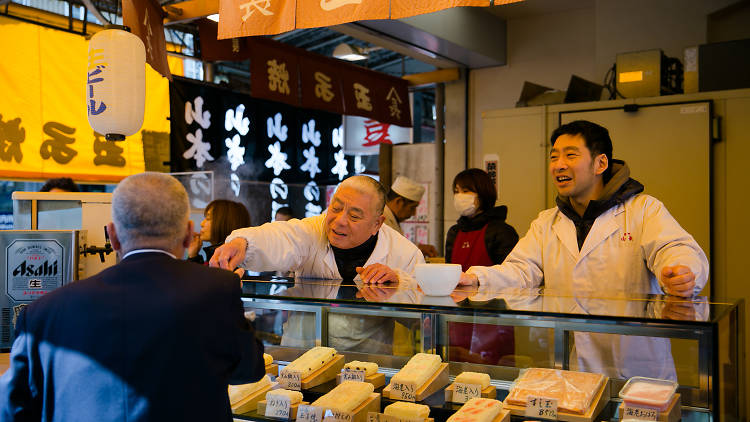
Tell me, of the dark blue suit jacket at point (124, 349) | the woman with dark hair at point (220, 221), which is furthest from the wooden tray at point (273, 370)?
the woman with dark hair at point (220, 221)

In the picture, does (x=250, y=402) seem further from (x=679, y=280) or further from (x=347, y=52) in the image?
(x=347, y=52)

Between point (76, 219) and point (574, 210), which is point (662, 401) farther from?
point (76, 219)

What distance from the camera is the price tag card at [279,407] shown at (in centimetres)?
201

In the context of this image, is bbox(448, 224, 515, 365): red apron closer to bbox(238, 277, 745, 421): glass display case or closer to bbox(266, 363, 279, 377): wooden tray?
bbox(238, 277, 745, 421): glass display case

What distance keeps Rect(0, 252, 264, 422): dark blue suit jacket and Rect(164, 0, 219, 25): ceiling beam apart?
15.8 ft

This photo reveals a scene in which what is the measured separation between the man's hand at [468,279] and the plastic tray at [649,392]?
748 millimetres

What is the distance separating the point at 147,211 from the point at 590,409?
1376 mm

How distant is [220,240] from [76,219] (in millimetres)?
1094

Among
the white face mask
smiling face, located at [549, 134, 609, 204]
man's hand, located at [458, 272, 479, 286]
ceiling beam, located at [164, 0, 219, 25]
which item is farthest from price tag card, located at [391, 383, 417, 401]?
ceiling beam, located at [164, 0, 219, 25]

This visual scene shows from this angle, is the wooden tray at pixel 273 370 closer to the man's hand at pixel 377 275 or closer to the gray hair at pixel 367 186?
the man's hand at pixel 377 275

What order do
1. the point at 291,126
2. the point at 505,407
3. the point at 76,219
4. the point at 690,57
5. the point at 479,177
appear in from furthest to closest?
the point at 291,126 → the point at 690,57 → the point at 76,219 → the point at 479,177 → the point at 505,407

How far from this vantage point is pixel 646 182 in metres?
5.38

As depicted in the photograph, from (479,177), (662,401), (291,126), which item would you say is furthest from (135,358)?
(291,126)

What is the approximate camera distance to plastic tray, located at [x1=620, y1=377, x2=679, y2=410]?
5.77ft
